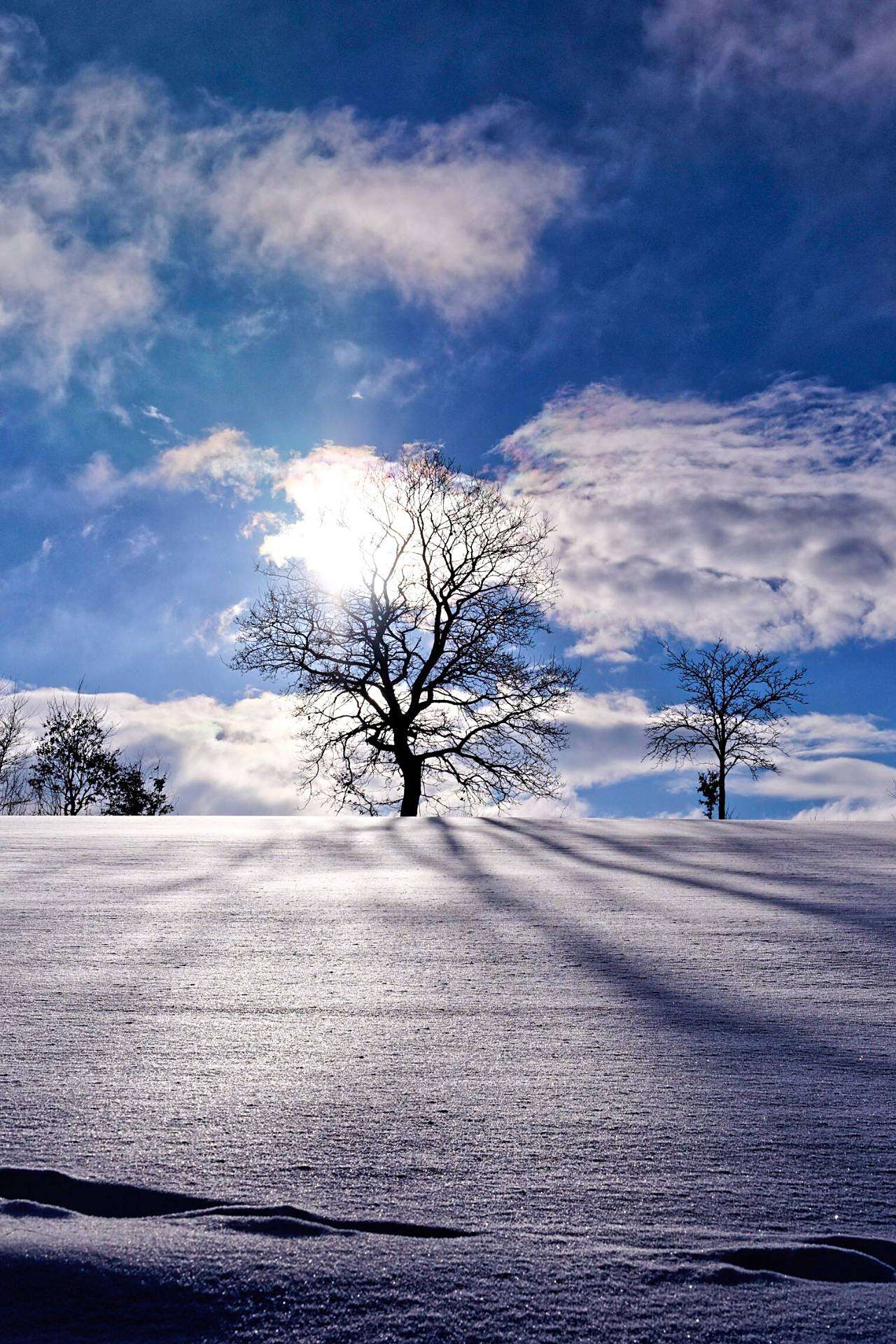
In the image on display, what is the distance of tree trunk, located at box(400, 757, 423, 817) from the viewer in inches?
671

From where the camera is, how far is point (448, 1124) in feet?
3.70

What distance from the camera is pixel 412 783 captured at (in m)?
17.2

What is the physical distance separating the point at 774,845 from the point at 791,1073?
331 centimetres

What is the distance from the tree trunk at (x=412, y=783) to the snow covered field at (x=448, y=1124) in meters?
14.6

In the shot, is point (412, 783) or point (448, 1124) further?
point (412, 783)

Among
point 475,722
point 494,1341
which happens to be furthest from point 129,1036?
point 475,722

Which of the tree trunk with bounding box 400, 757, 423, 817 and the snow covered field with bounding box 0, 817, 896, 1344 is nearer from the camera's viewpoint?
the snow covered field with bounding box 0, 817, 896, 1344

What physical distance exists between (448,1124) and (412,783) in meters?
16.1

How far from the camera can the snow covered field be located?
0.79m

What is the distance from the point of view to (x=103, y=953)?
2.06 meters

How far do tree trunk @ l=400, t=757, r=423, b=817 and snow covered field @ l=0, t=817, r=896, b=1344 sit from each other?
14576 mm

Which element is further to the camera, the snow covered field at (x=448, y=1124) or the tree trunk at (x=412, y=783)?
the tree trunk at (x=412, y=783)

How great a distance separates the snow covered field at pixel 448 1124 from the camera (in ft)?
2.59

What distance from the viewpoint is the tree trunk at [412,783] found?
1705cm
